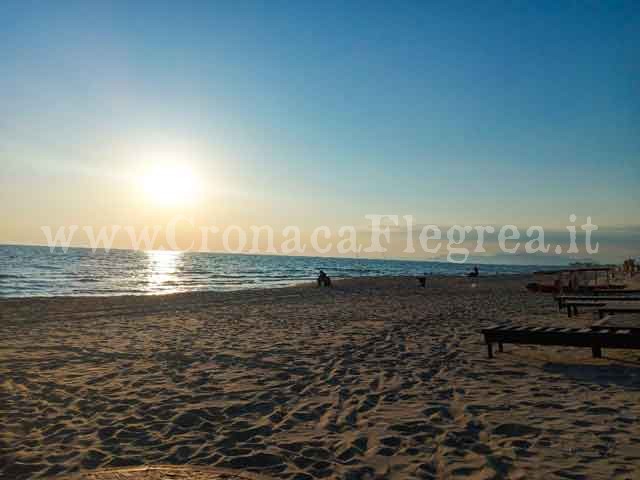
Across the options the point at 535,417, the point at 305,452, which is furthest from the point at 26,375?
the point at 535,417

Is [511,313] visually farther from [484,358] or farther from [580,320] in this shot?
[484,358]

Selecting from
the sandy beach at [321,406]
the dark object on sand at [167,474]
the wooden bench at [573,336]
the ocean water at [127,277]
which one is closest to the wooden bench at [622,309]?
the sandy beach at [321,406]

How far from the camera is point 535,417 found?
519 cm

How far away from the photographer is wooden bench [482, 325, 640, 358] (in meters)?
7.16

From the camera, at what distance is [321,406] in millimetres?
5781

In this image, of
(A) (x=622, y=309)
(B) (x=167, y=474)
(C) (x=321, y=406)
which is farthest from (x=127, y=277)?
(B) (x=167, y=474)

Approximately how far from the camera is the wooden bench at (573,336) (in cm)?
716

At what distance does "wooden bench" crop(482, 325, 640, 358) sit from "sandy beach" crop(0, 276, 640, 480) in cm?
38

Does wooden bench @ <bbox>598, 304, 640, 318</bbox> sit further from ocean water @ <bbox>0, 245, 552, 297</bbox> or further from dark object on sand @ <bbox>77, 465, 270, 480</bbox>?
ocean water @ <bbox>0, 245, 552, 297</bbox>

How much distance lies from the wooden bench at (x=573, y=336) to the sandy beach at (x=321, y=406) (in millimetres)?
382

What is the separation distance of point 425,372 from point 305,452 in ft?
11.3

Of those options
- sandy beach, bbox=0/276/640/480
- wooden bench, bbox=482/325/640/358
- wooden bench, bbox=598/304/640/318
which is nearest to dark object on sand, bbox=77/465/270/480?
sandy beach, bbox=0/276/640/480

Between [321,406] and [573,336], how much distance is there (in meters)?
4.55

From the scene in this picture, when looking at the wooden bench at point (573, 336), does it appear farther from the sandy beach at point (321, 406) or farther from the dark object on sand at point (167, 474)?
the dark object on sand at point (167, 474)
